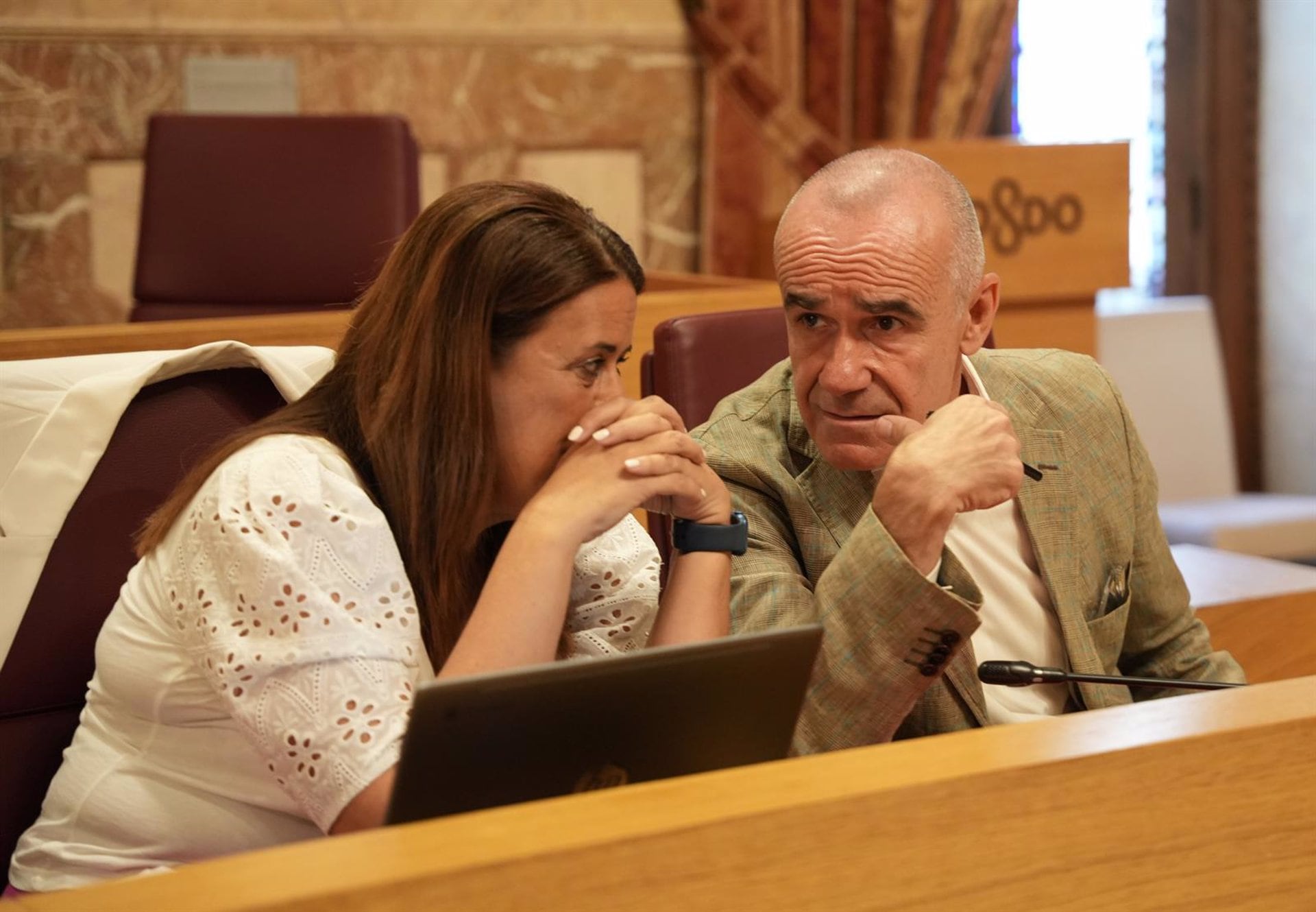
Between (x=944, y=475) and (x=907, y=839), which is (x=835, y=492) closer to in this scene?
(x=944, y=475)

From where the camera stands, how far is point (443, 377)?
57.0 inches

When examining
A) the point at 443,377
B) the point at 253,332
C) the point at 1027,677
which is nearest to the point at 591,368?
the point at 443,377

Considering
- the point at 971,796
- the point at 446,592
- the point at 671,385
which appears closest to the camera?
the point at 971,796

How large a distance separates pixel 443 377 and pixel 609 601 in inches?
13.7

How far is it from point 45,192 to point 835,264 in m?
2.92

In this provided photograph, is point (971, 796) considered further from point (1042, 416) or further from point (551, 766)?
point (1042, 416)

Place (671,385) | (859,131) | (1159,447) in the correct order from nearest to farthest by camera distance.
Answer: (671,385), (1159,447), (859,131)

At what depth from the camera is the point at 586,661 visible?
1005mm

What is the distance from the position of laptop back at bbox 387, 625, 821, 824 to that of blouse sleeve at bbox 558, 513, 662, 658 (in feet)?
1.63

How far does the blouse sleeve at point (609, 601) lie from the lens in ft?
5.43

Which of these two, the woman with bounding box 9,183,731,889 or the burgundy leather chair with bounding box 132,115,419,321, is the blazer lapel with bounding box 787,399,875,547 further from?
the burgundy leather chair with bounding box 132,115,419,321

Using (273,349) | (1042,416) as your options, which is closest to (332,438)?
(273,349)

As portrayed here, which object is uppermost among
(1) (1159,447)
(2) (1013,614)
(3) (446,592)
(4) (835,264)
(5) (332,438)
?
(4) (835,264)

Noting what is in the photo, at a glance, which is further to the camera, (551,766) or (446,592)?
(446,592)
